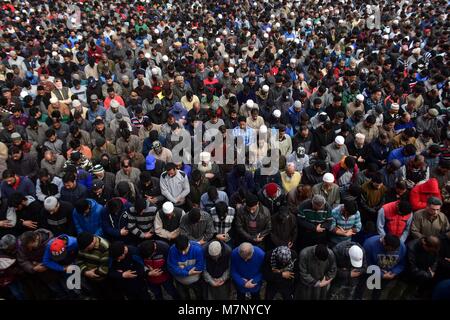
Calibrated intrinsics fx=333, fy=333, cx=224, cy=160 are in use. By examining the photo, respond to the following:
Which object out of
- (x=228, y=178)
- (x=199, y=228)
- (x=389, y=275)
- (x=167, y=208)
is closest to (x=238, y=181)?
(x=228, y=178)

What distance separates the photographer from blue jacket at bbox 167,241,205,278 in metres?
4.33

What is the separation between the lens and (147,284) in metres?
4.74

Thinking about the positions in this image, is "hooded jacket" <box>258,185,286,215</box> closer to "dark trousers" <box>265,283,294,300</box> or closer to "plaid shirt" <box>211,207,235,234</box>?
"plaid shirt" <box>211,207,235,234</box>

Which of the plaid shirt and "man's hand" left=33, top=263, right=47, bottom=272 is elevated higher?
the plaid shirt

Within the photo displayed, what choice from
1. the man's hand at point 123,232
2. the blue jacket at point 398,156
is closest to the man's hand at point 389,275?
the blue jacket at point 398,156

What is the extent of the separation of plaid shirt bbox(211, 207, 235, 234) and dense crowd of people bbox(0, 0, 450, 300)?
0.02 m

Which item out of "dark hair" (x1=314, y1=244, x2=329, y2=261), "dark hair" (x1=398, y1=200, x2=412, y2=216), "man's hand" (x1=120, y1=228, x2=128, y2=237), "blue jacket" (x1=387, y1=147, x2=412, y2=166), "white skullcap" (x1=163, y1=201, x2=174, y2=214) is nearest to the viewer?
"dark hair" (x1=314, y1=244, x2=329, y2=261)

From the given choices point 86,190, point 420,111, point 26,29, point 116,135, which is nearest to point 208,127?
point 116,135

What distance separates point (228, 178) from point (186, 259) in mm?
1863

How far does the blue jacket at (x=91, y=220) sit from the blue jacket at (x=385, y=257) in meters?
3.79

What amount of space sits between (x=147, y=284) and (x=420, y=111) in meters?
7.00

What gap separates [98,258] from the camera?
4281 millimetres

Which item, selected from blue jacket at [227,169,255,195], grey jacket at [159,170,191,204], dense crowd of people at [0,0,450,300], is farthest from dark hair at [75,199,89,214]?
blue jacket at [227,169,255,195]

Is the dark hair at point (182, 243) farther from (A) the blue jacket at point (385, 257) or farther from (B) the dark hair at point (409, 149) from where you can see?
(B) the dark hair at point (409, 149)
